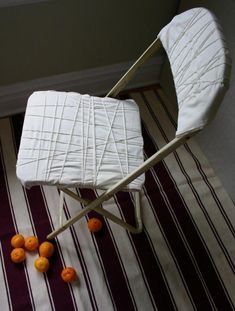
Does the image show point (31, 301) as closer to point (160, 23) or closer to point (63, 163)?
point (63, 163)

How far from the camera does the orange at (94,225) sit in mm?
1308

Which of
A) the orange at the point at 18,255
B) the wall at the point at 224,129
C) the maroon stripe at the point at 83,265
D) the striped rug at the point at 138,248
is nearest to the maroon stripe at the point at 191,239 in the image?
the striped rug at the point at 138,248

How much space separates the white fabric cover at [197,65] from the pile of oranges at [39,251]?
69cm

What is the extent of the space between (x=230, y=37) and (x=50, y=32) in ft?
2.41

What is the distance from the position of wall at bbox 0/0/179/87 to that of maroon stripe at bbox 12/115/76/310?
0.35 m

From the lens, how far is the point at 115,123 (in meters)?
1.12

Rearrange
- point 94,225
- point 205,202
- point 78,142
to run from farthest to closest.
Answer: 1. point 205,202
2. point 94,225
3. point 78,142

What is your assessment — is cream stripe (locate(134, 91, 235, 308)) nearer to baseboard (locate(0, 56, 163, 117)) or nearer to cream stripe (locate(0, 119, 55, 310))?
baseboard (locate(0, 56, 163, 117))

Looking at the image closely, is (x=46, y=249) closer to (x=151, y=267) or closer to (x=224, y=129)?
(x=151, y=267)

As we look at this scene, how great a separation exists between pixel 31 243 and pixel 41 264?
3.6 inches

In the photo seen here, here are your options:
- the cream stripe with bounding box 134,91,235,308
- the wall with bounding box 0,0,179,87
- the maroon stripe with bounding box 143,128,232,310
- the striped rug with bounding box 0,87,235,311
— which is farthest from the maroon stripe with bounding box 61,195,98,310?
the wall with bounding box 0,0,179,87

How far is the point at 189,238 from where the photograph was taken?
4.48 feet

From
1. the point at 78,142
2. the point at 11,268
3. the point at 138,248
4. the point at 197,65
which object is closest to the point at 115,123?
the point at 78,142

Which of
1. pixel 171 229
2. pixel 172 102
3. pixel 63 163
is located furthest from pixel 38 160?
pixel 172 102
